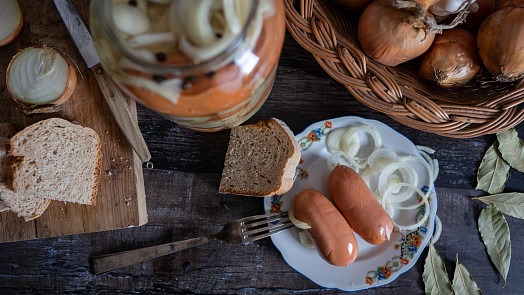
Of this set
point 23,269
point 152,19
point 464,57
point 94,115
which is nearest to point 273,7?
point 152,19

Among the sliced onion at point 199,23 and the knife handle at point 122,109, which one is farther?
the knife handle at point 122,109

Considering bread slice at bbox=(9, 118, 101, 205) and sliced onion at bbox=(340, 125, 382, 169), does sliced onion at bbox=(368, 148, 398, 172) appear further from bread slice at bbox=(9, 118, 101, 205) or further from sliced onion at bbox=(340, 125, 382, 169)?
bread slice at bbox=(9, 118, 101, 205)

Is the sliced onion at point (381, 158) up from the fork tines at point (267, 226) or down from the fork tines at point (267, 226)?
up

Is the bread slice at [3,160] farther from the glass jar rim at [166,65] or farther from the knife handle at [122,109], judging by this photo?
the glass jar rim at [166,65]

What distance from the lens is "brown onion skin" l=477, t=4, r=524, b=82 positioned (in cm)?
111

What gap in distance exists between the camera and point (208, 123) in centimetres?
106

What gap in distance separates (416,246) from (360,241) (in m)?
0.21

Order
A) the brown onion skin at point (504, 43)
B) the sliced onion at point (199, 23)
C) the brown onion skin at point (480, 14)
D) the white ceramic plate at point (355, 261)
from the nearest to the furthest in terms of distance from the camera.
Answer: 1. the sliced onion at point (199, 23)
2. the brown onion skin at point (504, 43)
3. the brown onion skin at point (480, 14)
4. the white ceramic plate at point (355, 261)

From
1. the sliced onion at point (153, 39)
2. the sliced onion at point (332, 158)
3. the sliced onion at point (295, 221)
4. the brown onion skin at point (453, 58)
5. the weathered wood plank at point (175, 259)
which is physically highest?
the sliced onion at point (153, 39)

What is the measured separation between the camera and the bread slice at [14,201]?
132 centimetres

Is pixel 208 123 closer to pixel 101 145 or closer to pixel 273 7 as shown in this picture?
pixel 273 7

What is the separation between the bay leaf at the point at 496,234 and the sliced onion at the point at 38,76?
1658 mm

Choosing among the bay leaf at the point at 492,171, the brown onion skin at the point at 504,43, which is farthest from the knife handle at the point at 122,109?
the bay leaf at the point at 492,171

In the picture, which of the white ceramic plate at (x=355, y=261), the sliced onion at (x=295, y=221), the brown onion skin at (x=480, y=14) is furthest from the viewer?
the white ceramic plate at (x=355, y=261)
